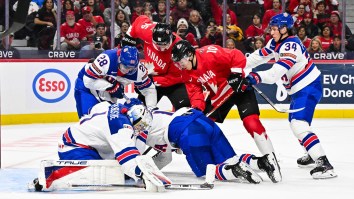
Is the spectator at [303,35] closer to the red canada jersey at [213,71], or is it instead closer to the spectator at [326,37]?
the spectator at [326,37]

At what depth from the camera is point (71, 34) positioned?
A: 10859mm

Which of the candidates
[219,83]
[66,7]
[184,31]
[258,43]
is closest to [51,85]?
[66,7]

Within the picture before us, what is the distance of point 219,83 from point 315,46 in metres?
5.13

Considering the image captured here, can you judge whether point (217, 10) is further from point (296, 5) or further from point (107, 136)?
point (107, 136)

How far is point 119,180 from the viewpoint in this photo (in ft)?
17.1

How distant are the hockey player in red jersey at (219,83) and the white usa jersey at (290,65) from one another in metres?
0.22

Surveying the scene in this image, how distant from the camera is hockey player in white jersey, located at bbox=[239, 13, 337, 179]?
19.7 feet

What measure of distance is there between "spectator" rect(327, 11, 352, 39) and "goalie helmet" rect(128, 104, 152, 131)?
6581 millimetres

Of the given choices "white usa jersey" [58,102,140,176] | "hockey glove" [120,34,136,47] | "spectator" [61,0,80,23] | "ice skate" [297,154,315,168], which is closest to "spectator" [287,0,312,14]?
"spectator" [61,0,80,23]

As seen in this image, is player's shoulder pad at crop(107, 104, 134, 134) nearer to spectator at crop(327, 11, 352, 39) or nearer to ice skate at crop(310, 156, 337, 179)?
ice skate at crop(310, 156, 337, 179)

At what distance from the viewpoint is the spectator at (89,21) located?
1098 cm

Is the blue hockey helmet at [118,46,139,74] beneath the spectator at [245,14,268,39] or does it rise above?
above

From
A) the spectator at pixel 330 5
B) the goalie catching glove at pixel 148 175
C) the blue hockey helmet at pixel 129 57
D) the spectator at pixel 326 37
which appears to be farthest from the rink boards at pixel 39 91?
the goalie catching glove at pixel 148 175

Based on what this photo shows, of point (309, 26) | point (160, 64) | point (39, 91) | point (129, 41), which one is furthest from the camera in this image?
point (309, 26)
